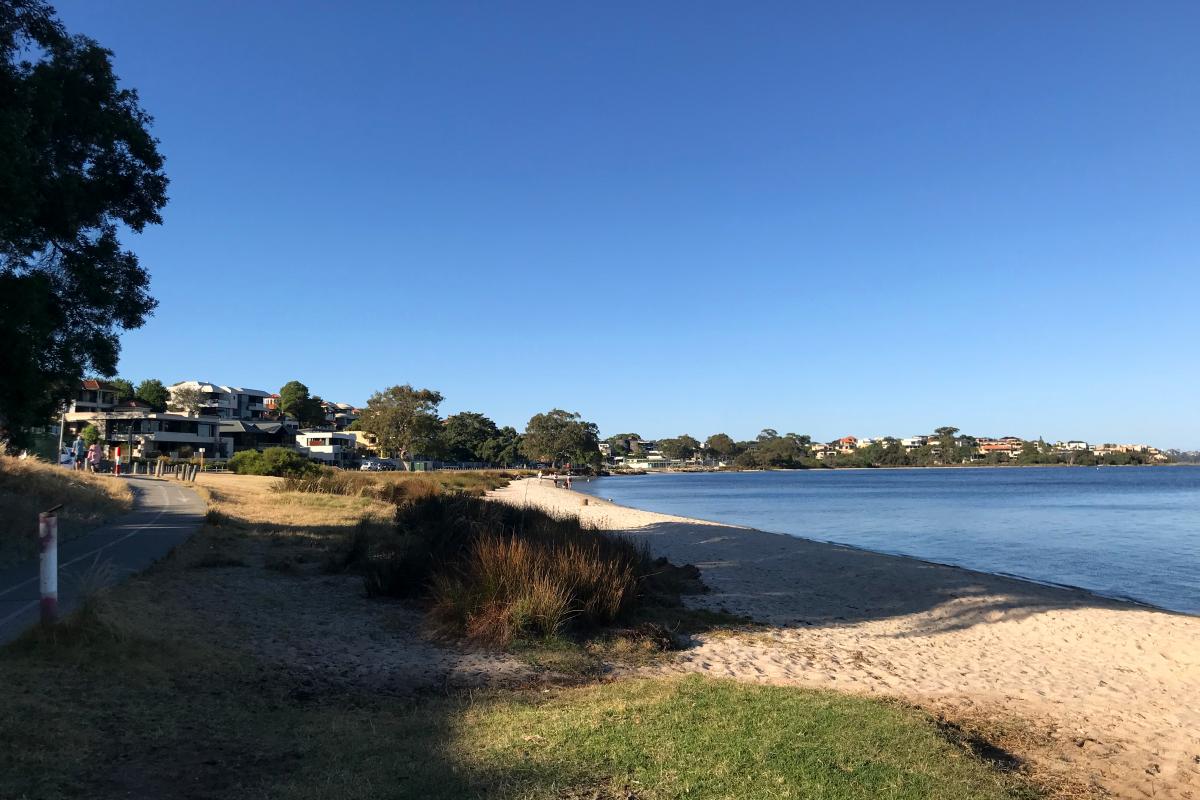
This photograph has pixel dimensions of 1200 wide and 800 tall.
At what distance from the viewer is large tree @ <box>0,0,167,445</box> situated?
10656 millimetres

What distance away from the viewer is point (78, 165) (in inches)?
509

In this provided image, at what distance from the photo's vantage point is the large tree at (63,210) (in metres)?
10.7

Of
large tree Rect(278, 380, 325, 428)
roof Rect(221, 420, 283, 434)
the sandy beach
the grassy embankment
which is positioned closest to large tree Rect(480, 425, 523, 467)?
large tree Rect(278, 380, 325, 428)

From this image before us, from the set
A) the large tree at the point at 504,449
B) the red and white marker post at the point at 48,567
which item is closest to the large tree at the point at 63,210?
the red and white marker post at the point at 48,567

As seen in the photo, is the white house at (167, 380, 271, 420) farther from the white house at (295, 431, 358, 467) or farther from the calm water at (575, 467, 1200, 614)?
the calm water at (575, 467, 1200, 614)

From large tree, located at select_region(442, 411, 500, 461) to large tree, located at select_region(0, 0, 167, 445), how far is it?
10600 centimetres

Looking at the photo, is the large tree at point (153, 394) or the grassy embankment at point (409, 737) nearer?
the grassy embankment at point (409, 737)

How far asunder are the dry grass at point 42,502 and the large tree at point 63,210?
1.89 m

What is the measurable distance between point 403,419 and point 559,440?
61.6 m

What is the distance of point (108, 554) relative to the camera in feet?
41.9

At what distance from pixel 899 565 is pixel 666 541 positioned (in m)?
7.58

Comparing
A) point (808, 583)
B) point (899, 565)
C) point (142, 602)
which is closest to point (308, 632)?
point (142, 602)

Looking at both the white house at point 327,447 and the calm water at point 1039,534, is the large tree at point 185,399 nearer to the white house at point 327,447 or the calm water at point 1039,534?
the white house at point 327,447

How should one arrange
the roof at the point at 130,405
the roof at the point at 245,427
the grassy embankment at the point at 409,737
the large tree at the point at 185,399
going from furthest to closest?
the large tree at the point at 185,399 < the roof at the point at 245,427 < the roof at the point at 130,405 < the grassy embankment at the point at 409,737
